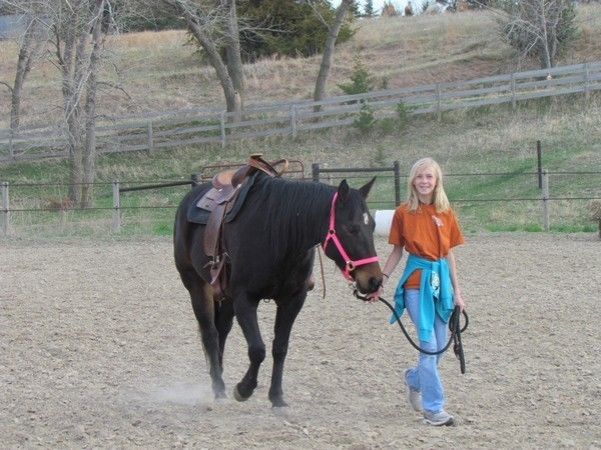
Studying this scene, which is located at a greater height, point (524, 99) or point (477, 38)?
point (477, 38)

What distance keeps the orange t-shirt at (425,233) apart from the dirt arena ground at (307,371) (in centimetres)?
95

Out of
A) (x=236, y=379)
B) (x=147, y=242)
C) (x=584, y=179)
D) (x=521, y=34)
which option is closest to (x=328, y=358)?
(x=236, y=379)

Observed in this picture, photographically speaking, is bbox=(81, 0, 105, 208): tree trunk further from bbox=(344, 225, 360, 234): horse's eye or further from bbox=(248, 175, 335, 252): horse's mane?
bbox=(344, 225, 360, 234): horse's eye

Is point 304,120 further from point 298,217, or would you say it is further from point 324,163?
point 298,217

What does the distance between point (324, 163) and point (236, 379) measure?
20342mm

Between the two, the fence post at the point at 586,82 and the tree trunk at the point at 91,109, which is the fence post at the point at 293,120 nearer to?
the tree trunk at the point at 91,109

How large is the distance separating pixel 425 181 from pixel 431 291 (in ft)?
2.05

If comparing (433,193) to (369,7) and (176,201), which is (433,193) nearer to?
(176,201)

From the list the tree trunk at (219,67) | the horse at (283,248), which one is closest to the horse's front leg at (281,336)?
the horse at (283,248)

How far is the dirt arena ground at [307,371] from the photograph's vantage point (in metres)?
5.23

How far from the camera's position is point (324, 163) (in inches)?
1068

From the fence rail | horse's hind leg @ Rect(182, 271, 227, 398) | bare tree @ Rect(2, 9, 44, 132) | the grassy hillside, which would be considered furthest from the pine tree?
horse's hind leg @ Rect(182, 271, 227, 398)

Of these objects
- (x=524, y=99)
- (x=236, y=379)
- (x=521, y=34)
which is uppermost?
(x=521, y=34)

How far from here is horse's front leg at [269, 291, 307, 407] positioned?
589cm
